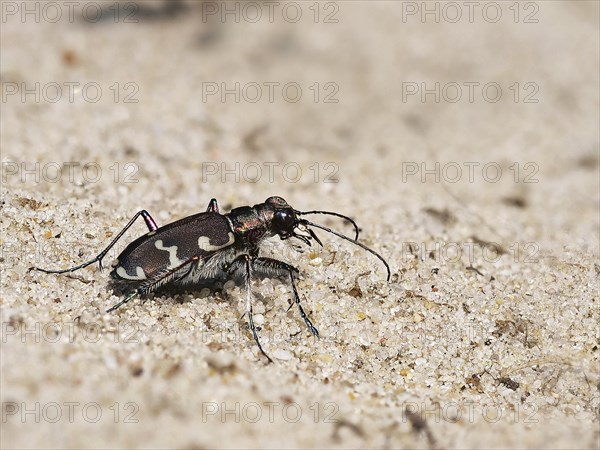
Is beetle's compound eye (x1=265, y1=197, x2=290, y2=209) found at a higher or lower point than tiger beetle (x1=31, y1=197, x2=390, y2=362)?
higher

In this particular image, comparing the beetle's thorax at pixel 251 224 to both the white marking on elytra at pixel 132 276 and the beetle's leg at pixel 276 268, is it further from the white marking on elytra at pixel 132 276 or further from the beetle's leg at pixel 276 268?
the white marking on elytra at pixel 132 276

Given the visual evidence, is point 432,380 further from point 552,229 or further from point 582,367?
point 552,229

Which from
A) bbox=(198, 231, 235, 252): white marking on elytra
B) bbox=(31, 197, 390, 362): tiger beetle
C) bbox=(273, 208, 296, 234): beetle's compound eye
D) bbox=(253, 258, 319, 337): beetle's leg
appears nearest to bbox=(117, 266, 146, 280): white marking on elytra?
bbox=(31, 197, 390, 362): tiger beetle

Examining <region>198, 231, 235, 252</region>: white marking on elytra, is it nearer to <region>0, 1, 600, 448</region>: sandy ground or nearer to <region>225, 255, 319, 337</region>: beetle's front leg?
<region>225, 255, 319, 337</region>: beetle's front leg

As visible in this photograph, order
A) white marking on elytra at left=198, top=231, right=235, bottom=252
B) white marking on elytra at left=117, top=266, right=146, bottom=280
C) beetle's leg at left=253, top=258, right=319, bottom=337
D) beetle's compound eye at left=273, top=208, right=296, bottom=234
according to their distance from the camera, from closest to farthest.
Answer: white marking on elytra at left=117, top=266, right=146, bottom=280
white marking on elytra at left=198, top=231, right=235, bottom=252
beetle's leg at left=253, top=258, right=319, bottom=337
beetle's compound eye at left=273, top=208, right=296, bottom=234

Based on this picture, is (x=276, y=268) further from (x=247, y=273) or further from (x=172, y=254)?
(x=172, y=254)

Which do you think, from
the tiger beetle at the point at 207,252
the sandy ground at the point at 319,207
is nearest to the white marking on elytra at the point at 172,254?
the tiger beetle at the point at 207,252

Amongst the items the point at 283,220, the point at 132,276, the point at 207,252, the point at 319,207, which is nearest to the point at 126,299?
the point at 132,276
